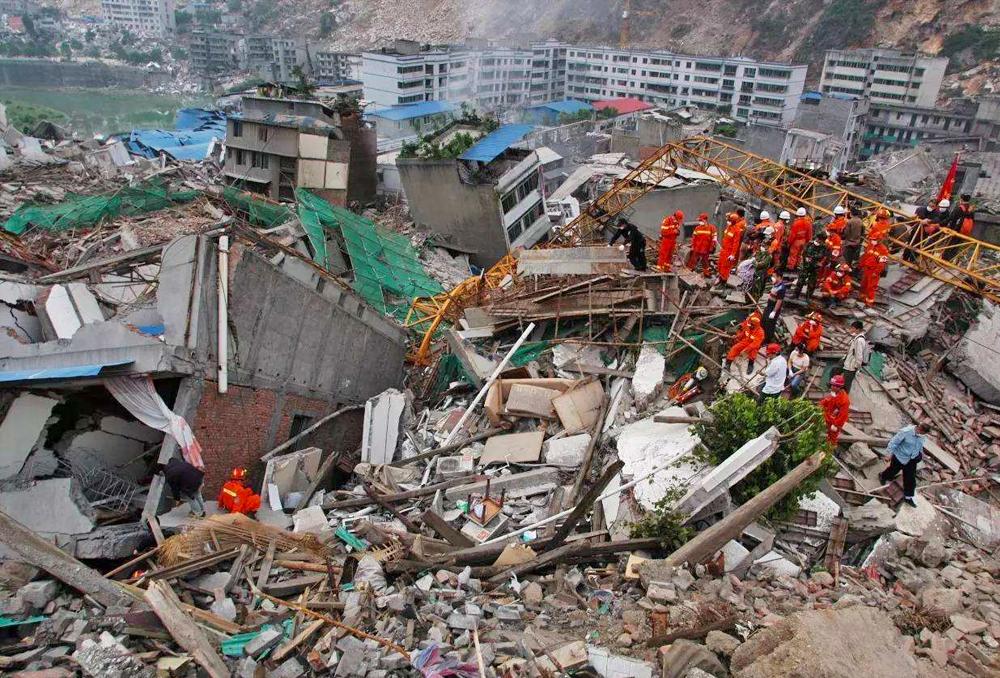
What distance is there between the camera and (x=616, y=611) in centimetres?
646

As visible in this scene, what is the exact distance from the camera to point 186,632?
18.6 feet

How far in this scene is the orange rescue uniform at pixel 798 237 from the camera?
1188 centimetres

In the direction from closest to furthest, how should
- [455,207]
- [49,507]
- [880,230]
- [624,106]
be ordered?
[49,507], [880,230], [455,207], [624,106]

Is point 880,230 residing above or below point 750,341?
above

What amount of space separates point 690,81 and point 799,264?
68258mm

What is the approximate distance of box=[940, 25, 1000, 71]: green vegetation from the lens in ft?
220

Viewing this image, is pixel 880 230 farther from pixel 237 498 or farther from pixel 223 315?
pixel 237 498

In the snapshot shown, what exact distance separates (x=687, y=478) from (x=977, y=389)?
636cm

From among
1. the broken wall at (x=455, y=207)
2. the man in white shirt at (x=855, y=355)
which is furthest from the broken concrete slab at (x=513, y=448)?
the broken wall at (x=455, y=207)

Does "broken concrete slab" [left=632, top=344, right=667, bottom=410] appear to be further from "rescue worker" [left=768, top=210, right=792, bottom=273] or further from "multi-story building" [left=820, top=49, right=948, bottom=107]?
"multi-story building" [left=820, top=49, right=948, bottom=107]

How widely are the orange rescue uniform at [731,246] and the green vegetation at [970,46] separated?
75014 mm

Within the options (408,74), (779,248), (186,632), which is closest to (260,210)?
(779,248)

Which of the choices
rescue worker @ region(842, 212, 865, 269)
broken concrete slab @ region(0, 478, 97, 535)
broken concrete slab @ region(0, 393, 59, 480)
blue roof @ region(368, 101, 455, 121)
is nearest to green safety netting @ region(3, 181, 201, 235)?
broken concrete slab @ region(0, 393, 59, 480)

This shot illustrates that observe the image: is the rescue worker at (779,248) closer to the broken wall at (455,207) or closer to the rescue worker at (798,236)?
the rescue worker at (798,236)
